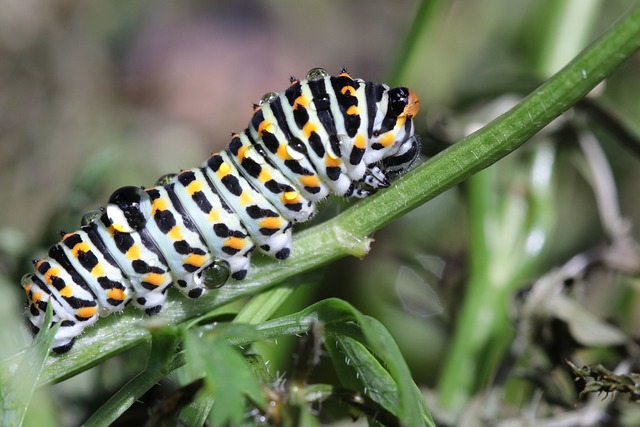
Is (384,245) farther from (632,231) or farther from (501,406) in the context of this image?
(501,406)

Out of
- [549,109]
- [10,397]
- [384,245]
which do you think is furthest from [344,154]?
[384,245]

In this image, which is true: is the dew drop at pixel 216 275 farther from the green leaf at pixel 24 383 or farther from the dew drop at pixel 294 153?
the green leaf at pixel 24 383

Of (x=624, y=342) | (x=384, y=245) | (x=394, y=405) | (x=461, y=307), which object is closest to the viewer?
(x=394, y=405)

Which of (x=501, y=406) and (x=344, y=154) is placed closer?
(x=344, y=154)

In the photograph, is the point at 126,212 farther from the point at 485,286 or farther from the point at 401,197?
the point at 485,286

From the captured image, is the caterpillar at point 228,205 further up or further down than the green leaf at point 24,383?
further up

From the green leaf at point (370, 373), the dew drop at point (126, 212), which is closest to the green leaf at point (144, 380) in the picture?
the green leaf at point (370, 373)

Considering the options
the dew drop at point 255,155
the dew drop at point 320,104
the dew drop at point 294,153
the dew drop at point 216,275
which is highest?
the dew drop at point 320,104

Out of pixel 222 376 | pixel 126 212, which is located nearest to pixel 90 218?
pixel 126 212

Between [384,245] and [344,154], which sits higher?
[344,154]
